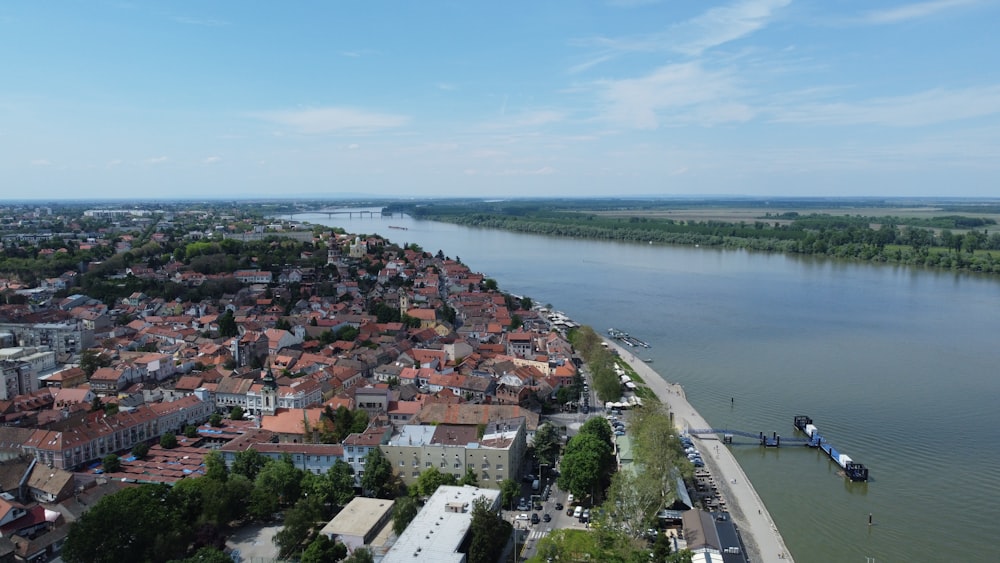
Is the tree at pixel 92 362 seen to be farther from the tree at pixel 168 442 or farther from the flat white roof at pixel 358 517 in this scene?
the flat white roof at pixel 358 517

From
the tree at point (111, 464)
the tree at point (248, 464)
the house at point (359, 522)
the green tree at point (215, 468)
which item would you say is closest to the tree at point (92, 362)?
the tree at point (111, 464)

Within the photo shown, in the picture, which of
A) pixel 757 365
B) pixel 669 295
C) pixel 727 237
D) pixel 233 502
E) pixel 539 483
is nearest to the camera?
pixel 233 502

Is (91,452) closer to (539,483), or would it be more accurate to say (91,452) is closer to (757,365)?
(539,483)

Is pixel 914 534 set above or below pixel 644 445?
below

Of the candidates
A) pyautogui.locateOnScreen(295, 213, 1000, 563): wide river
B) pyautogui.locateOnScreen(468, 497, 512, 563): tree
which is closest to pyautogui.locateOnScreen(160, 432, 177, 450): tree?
pyautogui.locateOnScreen(468, 497, 512, 563): tree

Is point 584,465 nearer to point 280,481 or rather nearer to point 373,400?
point 280,481

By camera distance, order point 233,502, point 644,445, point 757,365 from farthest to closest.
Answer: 1. point 757,365
2. point 644,445
3. point 233,502

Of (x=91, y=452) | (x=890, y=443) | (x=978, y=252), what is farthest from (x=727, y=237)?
(x=91, y=452)
